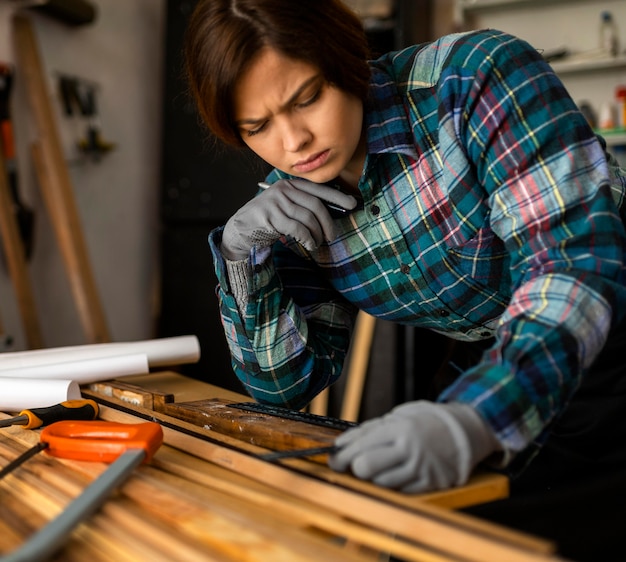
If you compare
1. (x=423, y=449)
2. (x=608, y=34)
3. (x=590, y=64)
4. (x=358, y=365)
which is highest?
(x=608, y=34)

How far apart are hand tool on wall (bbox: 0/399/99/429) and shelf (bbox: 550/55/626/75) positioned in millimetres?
2277

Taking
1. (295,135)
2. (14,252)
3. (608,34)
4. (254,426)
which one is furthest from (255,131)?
(608,34)

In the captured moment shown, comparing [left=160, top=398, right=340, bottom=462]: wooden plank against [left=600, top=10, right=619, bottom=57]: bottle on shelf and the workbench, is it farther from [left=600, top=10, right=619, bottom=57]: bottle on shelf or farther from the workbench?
[left=600, top=10, right=619, bottom=57]: bottle on shelf

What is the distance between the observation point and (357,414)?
9.38 ft

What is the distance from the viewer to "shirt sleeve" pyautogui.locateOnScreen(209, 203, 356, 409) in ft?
4.04

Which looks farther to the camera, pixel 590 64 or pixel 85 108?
pixel 85 108

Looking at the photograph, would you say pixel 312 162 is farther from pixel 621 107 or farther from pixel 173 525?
pixel 621 107

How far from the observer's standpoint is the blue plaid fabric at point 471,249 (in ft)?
2.65

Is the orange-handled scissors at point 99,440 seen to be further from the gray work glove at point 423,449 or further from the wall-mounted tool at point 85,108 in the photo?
the wall-mounted tool at point 85,108

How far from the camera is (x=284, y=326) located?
4.07ft

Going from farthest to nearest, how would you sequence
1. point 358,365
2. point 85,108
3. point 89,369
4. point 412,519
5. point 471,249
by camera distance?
point 85,108, point 358,365, point 89,369, point 471,249, point 412,519

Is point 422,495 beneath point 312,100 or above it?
beneath

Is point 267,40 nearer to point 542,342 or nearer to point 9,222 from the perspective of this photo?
point 542,342

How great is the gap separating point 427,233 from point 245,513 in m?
0.63
